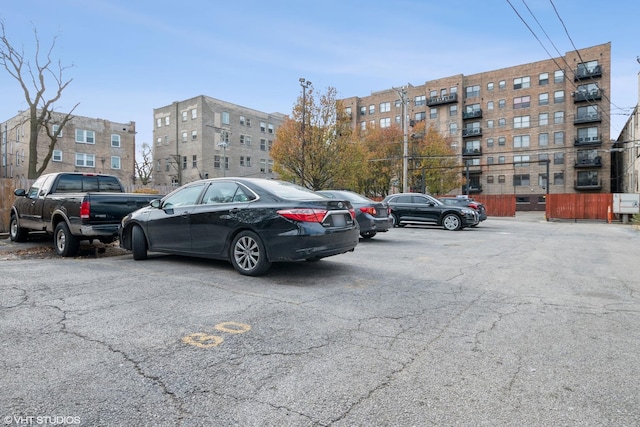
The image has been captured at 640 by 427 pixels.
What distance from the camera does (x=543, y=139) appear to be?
52.2 m

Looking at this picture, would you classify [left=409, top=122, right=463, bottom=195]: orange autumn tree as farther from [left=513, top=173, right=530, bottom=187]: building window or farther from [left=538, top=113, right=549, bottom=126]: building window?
[left=538, top=113, right=549, bottom=126]: building window

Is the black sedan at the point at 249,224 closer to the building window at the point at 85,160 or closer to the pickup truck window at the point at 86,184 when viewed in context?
the pickup truck window at the point at 86,184

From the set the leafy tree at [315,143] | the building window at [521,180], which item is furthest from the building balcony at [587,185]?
the leafy tree at [315,143]

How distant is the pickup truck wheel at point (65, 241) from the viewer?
25.9 ft

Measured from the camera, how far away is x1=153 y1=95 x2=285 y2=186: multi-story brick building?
50.4 metres

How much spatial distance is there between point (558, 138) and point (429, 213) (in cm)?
4345

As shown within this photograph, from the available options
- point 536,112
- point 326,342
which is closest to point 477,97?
point 536,112

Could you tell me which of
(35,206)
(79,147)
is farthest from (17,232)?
(79,147)

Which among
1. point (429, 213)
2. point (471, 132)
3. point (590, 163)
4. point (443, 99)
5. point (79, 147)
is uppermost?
point (443, 99)

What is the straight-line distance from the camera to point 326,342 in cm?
339

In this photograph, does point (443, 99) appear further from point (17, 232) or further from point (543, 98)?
point (17, 232)

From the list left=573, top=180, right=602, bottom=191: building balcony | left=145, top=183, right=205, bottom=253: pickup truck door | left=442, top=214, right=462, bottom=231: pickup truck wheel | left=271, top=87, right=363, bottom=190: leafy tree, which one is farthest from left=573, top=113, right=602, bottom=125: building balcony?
left=145, top=183, right=205, bottom=253: pickup truck door

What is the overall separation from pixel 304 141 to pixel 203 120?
28121 millimetres

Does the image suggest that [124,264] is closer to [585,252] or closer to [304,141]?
[585,252]
